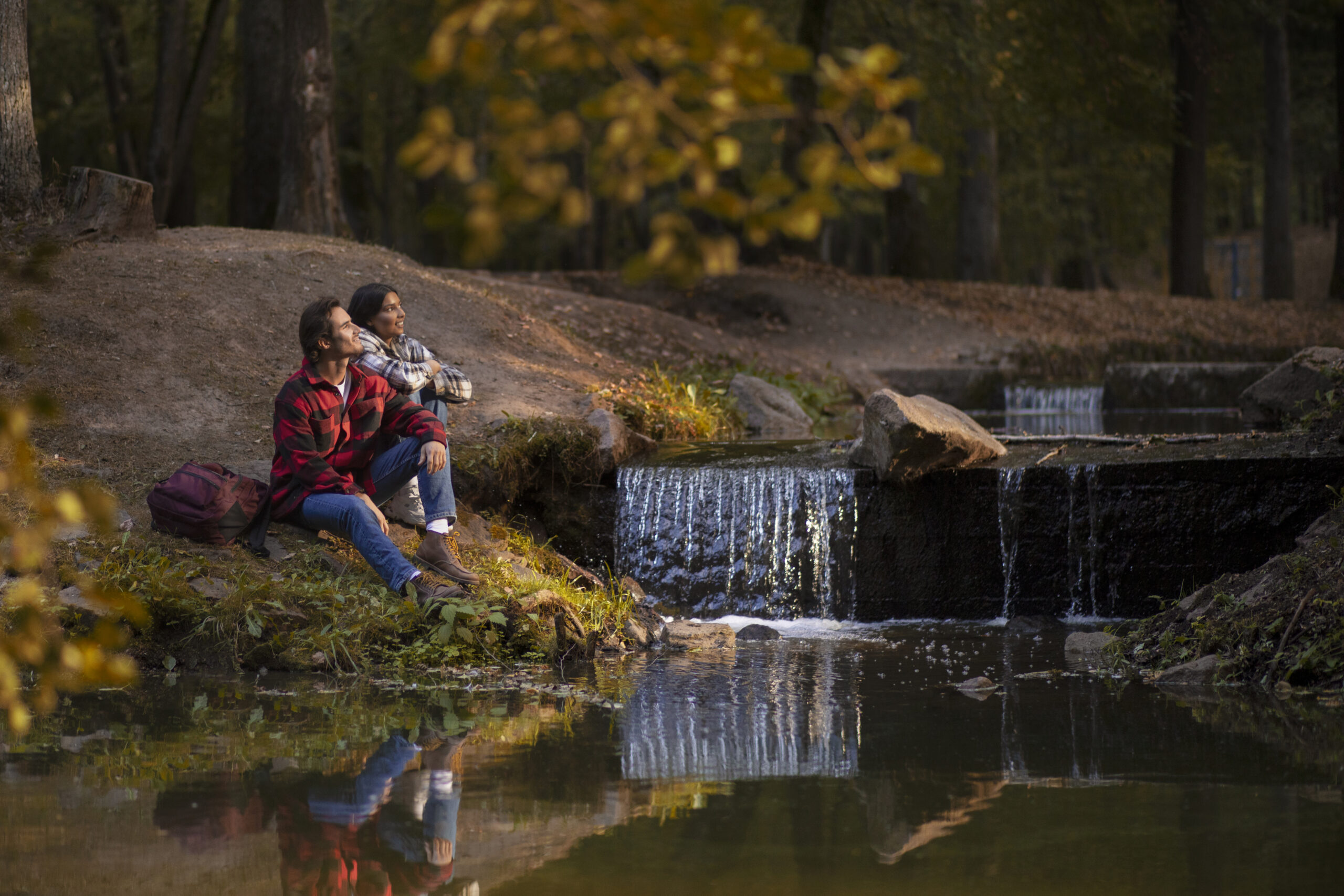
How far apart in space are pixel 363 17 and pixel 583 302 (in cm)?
1277

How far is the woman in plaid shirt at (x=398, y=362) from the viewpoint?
716 centimetres

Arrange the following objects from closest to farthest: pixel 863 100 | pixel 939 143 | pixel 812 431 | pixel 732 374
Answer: pixel 863 100
pixel 812 431
pixel 732 374
pixel 939 143

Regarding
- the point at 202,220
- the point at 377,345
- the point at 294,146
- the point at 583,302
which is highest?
the point at 202,220

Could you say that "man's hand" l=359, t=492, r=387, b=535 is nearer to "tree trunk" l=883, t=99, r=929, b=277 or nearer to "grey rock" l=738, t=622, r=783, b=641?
"grey rock" l=738, t=622, r=783, b=641

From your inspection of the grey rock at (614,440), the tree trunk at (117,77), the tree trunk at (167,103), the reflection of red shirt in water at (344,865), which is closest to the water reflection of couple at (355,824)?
the reflection of red shirt in water at (344,865)

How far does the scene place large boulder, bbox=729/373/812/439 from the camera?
1277 cm

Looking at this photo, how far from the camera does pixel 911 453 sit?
832 centimetres

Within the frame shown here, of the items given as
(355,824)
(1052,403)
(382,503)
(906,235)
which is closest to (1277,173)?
(906,235)

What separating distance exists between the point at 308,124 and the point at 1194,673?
12453 mm

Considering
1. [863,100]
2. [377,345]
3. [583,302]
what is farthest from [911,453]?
[583,302]

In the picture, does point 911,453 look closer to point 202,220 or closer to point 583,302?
point 583,302

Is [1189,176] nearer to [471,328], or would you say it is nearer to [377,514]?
[471,328]

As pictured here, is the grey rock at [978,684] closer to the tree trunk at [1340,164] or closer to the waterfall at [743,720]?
the waterfall at [743,720]

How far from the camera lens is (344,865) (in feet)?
11.8
